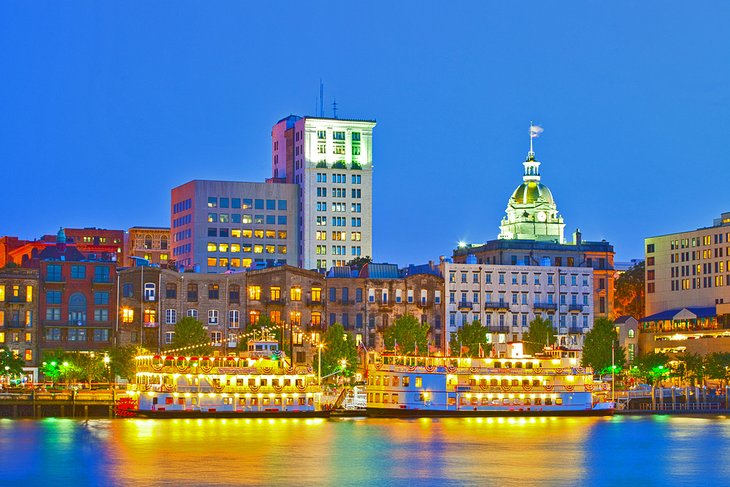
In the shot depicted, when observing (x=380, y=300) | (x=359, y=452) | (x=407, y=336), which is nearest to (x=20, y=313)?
(x=380, y=300)

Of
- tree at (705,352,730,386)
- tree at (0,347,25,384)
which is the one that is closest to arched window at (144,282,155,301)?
tree at (0,347,25,384)

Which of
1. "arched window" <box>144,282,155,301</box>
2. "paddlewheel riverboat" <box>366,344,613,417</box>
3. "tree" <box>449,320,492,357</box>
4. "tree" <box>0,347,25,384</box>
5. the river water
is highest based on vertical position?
"arched window" <box>144,282,155,301</box>

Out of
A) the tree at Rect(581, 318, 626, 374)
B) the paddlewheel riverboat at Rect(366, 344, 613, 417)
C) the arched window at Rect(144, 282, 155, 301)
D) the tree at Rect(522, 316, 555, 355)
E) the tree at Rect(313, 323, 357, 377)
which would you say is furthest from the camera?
the tree at Rect(581, 318, 626, 374)

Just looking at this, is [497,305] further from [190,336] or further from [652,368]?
[190,336]

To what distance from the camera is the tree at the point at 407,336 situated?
160000 mm

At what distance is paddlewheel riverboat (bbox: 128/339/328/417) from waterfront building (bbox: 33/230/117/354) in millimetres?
24673

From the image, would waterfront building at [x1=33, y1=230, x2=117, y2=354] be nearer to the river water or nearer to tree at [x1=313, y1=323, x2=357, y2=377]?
tree at [x1=313, y1=323, x2=357, y2=377]

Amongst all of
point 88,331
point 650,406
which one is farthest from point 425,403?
point 88,331

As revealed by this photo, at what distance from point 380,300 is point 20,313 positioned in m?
39.7

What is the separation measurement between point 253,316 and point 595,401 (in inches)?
1561

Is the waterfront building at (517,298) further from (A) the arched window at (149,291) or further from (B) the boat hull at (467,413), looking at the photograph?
(A) the arched window at (149,291)

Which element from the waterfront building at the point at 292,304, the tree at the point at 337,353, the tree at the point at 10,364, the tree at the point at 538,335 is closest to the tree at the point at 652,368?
the tree at the point at 538,335

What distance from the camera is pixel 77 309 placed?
15600 cm

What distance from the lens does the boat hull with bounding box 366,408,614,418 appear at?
134750 millimetres
